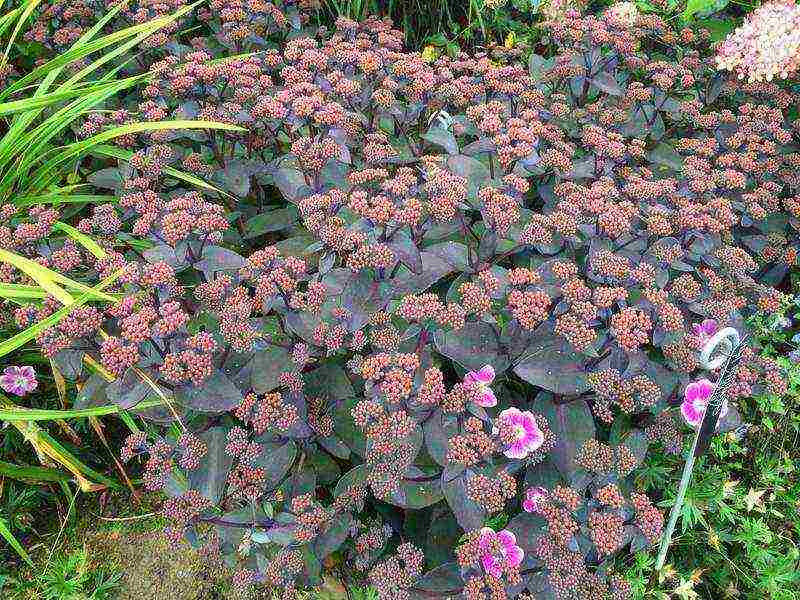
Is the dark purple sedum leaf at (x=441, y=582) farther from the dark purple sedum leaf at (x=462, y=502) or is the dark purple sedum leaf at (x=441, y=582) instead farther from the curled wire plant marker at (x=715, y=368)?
the curled wire plant marker at (x=715, y=368)

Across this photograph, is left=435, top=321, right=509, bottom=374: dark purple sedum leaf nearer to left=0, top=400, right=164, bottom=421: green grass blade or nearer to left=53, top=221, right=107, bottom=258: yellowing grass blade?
left=0, top=400, right=164, bottom=421: green grass blade

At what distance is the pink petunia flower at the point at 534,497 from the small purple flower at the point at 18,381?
1.35 m

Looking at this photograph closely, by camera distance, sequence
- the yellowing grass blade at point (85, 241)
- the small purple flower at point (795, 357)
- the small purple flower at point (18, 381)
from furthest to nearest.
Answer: the small purple flower at point (795, 357) < the small purple flower at point (18, 381) < the yellowing grass blade at point (85, 241)

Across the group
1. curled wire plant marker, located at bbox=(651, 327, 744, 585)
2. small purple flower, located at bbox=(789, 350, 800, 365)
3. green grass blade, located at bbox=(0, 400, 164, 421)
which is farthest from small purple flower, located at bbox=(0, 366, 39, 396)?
small purple flower, located at bbox=(789, 350, 800, 365)

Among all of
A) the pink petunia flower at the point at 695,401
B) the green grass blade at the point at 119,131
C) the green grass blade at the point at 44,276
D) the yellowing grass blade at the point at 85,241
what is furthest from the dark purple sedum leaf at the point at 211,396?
the pink petunia flower at the point at 695,401

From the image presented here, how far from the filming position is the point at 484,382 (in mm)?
1505

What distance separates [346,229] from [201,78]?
758mm

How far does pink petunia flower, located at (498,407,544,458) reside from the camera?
146 centimetres

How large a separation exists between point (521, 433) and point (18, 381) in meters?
1.37

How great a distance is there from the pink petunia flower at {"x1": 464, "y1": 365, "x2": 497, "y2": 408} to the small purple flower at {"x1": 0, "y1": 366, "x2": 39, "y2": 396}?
122cm

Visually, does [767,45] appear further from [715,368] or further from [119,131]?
[119,131]

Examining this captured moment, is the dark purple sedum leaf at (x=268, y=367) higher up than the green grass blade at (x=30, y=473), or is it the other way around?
the dark purple sedum leaf at (x=268, y=367)

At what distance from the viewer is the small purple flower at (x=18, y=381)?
71.5 inches

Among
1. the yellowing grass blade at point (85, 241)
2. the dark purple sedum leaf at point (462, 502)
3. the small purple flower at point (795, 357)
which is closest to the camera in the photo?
the dark purple sedum leaf at point (462, 502)
